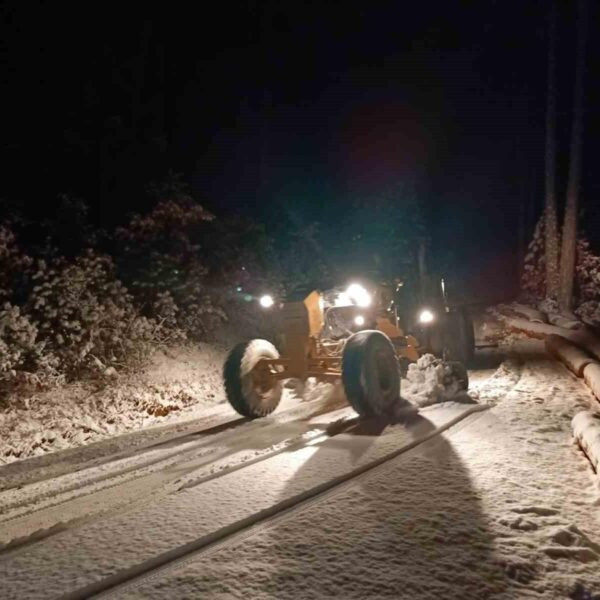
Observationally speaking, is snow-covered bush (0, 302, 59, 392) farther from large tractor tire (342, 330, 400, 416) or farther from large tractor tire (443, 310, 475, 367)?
large tractor tire (443, 310, 475, 367)

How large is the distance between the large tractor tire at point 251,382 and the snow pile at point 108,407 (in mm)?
1628

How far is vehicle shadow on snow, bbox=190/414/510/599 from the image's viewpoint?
301 centimetres

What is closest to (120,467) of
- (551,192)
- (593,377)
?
(593,377)

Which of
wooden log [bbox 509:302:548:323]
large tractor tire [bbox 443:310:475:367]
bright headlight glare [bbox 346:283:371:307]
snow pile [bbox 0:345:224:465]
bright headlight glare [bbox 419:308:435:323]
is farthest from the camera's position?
wooden log [bbox 509:302:548:323]

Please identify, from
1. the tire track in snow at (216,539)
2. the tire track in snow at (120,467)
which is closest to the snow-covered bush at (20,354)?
the tire track in snow at (120,467)

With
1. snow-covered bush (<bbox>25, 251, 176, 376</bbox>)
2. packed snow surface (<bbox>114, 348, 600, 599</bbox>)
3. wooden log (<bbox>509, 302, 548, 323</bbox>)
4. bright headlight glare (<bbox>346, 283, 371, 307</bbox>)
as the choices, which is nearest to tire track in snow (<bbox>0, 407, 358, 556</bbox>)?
packed snow surface (<bbox>114, 348, 600, 599</bbox>)

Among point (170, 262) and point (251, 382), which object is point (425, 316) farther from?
point (170, 262)

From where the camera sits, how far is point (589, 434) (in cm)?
490

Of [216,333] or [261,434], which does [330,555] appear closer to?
[261,434]

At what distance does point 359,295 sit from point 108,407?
434 cm

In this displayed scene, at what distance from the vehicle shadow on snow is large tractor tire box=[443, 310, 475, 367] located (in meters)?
5.14

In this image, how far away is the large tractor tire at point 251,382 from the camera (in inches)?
304

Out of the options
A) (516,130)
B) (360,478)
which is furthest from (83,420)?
(516,130)

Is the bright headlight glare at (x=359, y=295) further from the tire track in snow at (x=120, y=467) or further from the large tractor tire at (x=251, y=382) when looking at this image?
the tire track in snow at (x=120, y=467)
